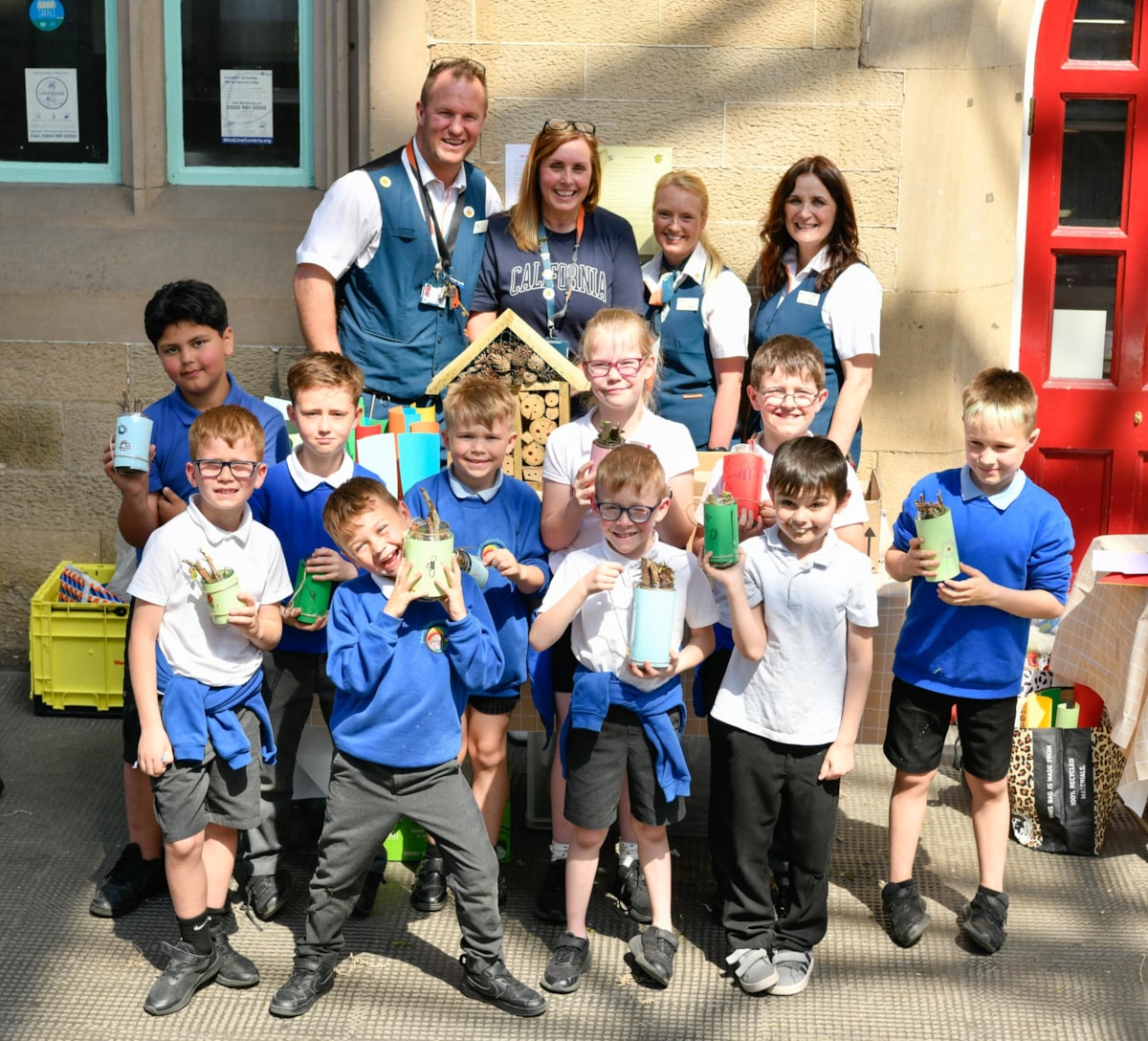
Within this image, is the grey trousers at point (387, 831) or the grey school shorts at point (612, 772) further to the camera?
the grey school shorts at point (612, 772)

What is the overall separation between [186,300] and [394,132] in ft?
5.99

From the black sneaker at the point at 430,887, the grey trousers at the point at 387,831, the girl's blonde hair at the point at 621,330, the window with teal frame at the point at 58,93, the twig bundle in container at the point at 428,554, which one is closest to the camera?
the twig bundle in container at the point at 428,554

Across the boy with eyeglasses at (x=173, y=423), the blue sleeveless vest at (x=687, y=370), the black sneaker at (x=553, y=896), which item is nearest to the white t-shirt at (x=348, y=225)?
the boy with eyeglasses at (x=173, y=423)

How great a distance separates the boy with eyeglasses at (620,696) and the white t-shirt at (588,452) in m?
0.19

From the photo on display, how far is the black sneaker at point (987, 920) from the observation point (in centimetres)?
412

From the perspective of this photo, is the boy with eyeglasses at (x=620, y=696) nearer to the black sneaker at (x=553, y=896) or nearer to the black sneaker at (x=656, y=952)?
the black sneaker at (x=656, y=952)

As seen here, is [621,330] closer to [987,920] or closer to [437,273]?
[437,273]

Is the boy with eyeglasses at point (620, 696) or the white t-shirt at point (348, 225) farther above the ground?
the white t-shirt at point (348, 225)

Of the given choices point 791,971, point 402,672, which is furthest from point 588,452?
point 791,971

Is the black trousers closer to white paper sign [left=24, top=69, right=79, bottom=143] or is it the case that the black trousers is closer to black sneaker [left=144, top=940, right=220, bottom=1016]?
black sneaker [left=144, top=940, right=220, bottom=1016]

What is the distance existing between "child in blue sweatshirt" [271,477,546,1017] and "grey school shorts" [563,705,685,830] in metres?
0.30

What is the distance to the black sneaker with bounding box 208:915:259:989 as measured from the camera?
3.89m

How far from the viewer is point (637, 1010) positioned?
3.86 m

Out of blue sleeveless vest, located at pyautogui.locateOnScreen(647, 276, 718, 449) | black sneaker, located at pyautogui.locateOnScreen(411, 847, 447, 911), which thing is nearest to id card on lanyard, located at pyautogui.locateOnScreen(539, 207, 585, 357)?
→ blue sleeveless vest, located at pyautogui.locateOnScreen(647, 276, 718, 449)
